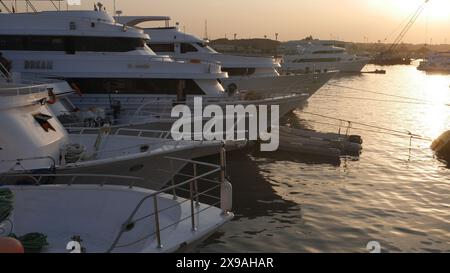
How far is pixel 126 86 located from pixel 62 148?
8.49 m

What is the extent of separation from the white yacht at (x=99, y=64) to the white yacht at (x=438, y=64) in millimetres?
89928

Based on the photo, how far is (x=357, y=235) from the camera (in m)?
11.8

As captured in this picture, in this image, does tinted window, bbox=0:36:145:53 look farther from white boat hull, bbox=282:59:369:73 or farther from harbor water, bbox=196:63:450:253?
white boat hull, bbox=282:59:369:73

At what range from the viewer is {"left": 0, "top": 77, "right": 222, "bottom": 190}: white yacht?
10312 millimetres

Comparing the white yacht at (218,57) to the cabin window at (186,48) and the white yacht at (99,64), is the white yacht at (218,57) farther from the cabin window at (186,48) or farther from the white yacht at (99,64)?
the white yacht at (99,64)

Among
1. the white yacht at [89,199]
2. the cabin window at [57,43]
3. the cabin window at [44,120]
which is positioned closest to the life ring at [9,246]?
the white yacht at [89,199]

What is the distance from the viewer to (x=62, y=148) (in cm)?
1182

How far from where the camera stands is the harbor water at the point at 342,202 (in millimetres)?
11461

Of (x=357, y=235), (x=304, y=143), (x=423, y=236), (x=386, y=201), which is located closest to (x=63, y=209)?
(x=357, y=235)

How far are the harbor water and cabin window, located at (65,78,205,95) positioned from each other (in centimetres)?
412

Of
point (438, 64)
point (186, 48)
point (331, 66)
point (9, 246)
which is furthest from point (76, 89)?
point (438, 64)

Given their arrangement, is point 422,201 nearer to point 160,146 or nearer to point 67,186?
point 160,146

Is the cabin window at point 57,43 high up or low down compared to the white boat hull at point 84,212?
up
